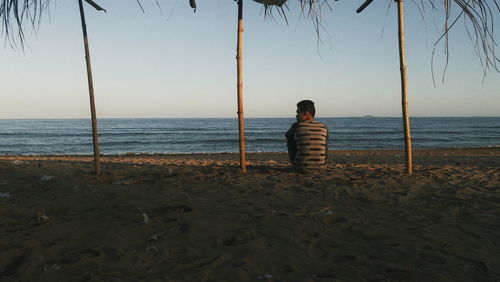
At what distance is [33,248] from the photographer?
2957 millimetres

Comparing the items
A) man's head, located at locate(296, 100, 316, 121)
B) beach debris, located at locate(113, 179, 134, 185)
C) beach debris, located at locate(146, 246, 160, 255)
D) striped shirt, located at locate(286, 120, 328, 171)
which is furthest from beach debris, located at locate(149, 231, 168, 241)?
man's head, located at locate(296, 100, 316, 121)

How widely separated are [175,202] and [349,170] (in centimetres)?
413

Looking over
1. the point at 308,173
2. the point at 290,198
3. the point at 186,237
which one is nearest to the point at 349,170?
the point at 308,173

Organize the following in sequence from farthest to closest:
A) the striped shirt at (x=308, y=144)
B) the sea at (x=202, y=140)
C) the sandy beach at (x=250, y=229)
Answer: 1. the sea at (x=202, y=140)
2. the striped shirt at (x=308, y=144)
3. the sandy beach at (x=250, y=229)

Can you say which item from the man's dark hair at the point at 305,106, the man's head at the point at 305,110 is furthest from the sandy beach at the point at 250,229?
the man's dark hair at the point at 305,106

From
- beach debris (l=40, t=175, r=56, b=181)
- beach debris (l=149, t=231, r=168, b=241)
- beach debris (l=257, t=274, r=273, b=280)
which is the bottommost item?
beach debris (l=257, t=274, r=273, b=280)

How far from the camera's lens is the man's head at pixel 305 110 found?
631cm

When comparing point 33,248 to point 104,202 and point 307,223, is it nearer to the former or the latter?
point 104,202

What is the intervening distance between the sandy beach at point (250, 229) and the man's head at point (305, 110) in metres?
1.19

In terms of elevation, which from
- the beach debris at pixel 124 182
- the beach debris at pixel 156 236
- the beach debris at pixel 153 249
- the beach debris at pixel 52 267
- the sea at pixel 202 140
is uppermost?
the beach debris at pixel 124 182

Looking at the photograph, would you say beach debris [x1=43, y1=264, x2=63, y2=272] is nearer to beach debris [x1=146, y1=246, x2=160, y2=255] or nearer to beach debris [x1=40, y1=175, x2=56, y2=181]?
beach debris [x1=146, y1=246, x2=160, y2=255]

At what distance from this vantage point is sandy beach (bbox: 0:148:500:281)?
8.36 ft

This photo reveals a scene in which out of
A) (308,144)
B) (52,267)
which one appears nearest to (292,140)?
(308,144)

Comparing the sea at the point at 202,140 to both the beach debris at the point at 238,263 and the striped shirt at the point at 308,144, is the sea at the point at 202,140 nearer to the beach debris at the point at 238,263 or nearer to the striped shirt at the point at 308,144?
the striped shirt at the point at 308,144
